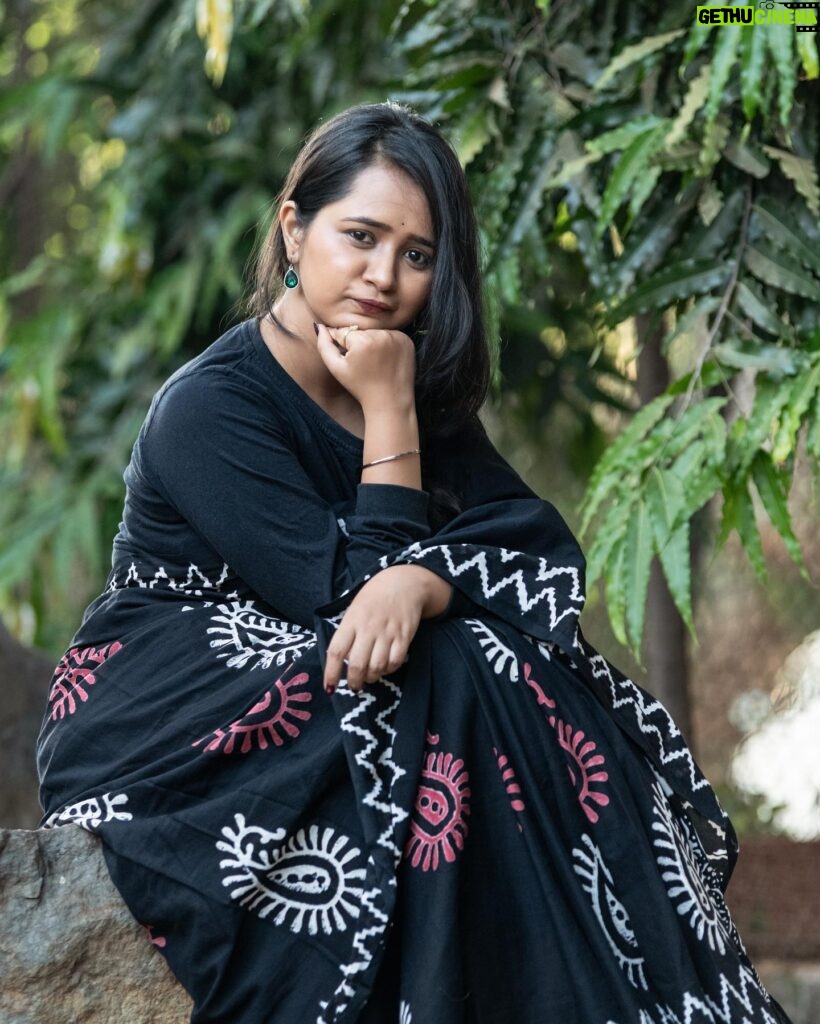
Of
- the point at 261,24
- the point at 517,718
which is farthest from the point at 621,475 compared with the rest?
the point at 261,24

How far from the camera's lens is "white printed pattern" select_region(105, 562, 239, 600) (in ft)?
5.85

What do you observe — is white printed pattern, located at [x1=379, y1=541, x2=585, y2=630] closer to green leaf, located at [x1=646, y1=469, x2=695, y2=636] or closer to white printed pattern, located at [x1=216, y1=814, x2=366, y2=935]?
white printed pattern, located at [x1=216, y1=814, x2=366, y2=935]

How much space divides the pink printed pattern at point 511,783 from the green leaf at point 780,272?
4.12 ft

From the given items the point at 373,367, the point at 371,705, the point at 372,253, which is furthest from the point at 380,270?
the point at 371,705

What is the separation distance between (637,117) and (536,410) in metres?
1.82

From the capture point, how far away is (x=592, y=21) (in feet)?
9.21

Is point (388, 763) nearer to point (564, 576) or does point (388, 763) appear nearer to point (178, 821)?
point (178, 821)

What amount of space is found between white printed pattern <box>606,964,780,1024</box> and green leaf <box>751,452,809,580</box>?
0.89m

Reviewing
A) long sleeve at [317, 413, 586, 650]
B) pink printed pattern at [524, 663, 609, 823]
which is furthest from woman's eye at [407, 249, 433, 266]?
pink printed pattern at [524, 663, 609, 823]

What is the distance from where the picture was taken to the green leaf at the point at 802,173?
241cm

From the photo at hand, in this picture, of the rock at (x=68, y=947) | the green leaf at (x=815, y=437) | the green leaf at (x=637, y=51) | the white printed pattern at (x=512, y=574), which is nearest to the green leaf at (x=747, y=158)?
the green leaf at (x=637, y=51)

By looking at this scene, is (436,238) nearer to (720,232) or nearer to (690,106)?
(690,106)

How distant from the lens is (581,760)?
1596 millimetres

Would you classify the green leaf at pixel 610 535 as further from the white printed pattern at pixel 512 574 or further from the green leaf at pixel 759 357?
the white printed pattern at pixel 512 574
